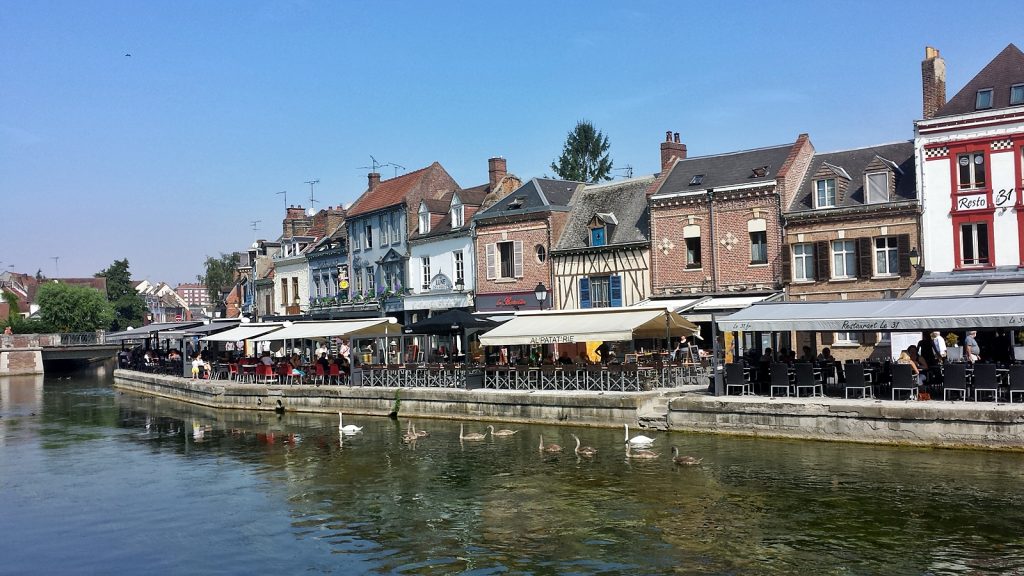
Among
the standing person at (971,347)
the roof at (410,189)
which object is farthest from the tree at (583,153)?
the standing person at (971,347)

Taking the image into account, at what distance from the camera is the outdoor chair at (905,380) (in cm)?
2027

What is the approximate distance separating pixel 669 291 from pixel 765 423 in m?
14.7

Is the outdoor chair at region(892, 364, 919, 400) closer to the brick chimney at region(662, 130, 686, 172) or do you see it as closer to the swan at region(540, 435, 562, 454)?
the swan at region(540, 435, 562, 454)

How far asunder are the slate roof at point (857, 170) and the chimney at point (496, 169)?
16623 mm

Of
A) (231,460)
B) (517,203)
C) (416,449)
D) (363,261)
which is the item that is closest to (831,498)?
(416,449)

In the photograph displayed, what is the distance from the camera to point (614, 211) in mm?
39500

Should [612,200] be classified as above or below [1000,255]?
above

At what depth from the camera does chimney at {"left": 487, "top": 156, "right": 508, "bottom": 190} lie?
153ft

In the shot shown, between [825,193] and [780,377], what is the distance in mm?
12107

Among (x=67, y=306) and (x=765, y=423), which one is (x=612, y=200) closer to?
(x=765, y=423)

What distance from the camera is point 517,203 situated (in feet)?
137

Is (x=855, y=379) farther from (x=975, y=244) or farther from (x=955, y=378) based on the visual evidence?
(x=975, y=244)

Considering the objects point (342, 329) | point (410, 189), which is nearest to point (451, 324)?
point (342, 329)

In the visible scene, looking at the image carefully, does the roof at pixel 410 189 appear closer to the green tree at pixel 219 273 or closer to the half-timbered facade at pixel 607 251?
the half-timbered facade at pixel 607 251
